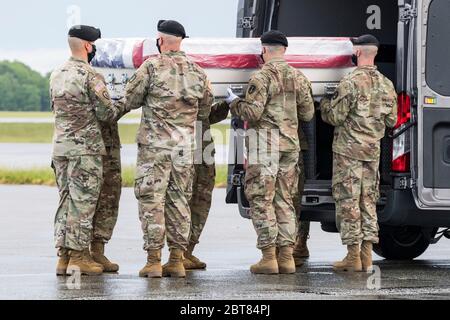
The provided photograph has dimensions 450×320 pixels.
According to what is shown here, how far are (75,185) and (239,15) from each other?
8.86 ft

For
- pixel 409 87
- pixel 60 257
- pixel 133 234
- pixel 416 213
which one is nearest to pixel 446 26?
pixel 409 87

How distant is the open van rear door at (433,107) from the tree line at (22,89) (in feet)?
230

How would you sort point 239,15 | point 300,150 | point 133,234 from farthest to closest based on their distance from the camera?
point 133,234
point 239,15
point 300,150

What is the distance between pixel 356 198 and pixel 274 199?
605 millimetres

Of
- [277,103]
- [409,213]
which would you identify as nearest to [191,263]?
[277,103]

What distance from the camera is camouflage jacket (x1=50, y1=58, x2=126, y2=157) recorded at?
1035 centimetres

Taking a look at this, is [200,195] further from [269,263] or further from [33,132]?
[33,132]

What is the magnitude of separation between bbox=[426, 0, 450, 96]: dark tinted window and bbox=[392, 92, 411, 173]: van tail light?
237 millimetres

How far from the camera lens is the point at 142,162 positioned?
1035cm

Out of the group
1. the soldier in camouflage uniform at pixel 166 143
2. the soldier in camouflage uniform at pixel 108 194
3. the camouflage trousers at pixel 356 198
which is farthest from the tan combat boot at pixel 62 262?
the camouflage trousers at pixel 356 198

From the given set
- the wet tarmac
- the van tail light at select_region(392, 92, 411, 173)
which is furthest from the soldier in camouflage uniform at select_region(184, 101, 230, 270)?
the van tail light at select_region(392, 92, 411, 173)

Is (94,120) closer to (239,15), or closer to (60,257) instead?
(60,257)

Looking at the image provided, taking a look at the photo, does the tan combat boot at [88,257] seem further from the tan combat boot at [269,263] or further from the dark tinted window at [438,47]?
the dark tinted window at [438,47]

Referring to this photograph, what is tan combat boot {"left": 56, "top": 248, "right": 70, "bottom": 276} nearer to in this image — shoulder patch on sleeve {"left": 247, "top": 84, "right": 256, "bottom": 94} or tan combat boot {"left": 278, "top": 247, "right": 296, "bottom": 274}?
tan combat boot {"left": 278, "top": 247, "right": 296, "bottom": 274}
